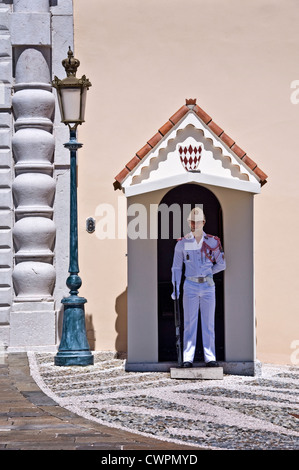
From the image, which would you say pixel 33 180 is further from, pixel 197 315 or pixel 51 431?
pixel 51 431

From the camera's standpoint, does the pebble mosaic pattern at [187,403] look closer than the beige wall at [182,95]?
Yes

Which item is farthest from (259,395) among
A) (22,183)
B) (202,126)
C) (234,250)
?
(22,183)

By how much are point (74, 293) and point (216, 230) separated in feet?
5.76

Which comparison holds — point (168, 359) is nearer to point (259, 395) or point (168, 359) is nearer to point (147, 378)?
point (147, 378)

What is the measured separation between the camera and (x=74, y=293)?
11242 mm

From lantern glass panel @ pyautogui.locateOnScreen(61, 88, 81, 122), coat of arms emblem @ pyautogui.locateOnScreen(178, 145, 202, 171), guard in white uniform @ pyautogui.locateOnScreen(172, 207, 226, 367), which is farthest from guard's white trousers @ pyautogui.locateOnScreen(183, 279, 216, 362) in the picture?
lantern glass panel @ pyautogui.locateOnScreen(61, 88, 81, 122)

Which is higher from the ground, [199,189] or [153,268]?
[199,189]

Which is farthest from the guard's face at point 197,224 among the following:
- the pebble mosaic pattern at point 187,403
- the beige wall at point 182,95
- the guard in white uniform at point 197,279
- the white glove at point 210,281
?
the beige wall at point 182,95

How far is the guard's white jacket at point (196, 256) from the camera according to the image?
1030cm

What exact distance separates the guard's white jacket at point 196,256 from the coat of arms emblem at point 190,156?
27.1 inches

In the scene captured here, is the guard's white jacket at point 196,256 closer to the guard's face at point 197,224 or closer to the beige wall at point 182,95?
the guard's face at point 197,224

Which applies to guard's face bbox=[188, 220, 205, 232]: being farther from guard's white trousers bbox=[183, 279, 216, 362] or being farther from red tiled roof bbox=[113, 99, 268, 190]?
red tiled roof bbox=[113, 99, 268, 190]

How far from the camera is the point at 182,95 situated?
12.7 metres

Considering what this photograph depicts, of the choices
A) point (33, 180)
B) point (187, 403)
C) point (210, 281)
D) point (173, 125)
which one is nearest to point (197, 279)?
point (210, 281)
